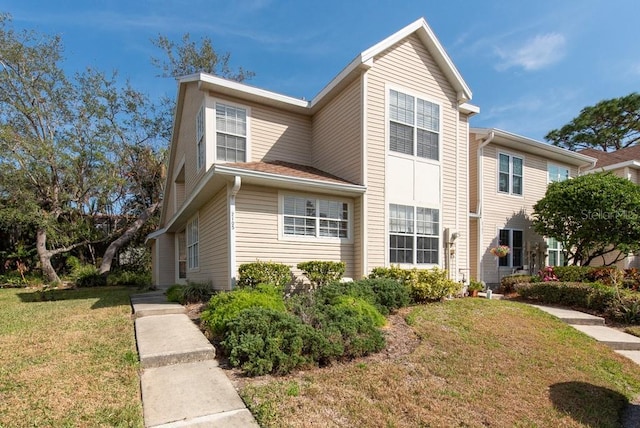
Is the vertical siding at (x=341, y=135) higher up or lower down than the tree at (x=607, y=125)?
lower down

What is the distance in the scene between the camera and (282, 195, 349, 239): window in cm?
858

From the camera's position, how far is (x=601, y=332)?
7133mm

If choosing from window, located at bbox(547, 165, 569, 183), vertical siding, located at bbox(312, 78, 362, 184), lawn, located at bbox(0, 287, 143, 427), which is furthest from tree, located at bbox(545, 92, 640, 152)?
lawn, located at bbox(0, 287, 143, 427)

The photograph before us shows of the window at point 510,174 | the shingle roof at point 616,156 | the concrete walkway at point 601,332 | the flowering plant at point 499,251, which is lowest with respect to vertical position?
the concrete walkway at point 601,332

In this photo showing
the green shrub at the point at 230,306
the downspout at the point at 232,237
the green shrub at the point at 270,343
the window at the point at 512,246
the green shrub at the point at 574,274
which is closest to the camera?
the green shrub at the point at 270,343

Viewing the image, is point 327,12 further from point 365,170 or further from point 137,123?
point 137,123

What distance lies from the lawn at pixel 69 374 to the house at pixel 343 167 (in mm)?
2853

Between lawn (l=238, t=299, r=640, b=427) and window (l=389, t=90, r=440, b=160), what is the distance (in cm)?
505

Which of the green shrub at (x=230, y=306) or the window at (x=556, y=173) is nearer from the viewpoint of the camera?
the green shrub at (x=230, y=306)

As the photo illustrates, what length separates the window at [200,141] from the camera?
10.00 meters

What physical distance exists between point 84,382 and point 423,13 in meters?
11.3

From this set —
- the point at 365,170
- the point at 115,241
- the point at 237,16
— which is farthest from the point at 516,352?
the point at 115,241

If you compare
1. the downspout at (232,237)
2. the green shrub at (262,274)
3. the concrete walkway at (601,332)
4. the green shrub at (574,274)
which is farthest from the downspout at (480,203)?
the downspout at (232,237)

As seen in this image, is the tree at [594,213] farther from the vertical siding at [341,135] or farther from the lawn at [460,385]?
the vertical siding at [341,135]
